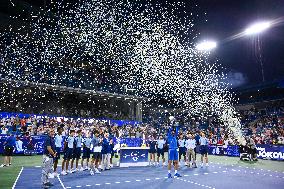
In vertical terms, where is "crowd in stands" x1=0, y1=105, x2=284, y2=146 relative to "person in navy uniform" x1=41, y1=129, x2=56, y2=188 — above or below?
above

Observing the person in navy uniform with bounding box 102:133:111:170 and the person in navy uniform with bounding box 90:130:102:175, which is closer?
the person in navy uniform with bounding box 90:130:102:175

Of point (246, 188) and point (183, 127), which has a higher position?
point (183, 127)

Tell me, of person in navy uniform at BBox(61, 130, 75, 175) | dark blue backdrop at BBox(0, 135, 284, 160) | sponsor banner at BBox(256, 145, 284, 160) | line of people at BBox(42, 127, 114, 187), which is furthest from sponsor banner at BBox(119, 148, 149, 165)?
Answer: sponsor banner at BBox(256, 145, 284, 160)

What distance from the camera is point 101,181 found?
12.0 meters

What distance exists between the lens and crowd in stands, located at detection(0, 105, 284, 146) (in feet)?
82.6

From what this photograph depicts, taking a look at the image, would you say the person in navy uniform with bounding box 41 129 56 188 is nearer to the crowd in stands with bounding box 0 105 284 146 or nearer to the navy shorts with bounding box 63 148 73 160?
the navy shorts with bounding box 63 148 73 160

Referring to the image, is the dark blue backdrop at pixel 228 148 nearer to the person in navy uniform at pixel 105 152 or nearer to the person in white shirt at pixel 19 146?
the person in white shirt at pixel 19 146

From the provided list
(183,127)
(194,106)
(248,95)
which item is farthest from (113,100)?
(248,95)

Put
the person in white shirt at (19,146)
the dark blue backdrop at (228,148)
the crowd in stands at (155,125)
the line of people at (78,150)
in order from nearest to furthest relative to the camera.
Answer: the line of people at (78,150) → the dark blue backdrop at (228,148) → the person in white shirt at (19,146) → the crowd in stands at (155,125)

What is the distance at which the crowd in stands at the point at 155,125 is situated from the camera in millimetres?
25172

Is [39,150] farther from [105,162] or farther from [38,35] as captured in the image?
[38,35]

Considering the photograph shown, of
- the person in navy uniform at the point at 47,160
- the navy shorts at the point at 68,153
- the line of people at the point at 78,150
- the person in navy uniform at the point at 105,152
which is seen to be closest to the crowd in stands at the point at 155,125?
the person in navy uniform at the point at 105,152

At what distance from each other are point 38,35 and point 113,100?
14.1m

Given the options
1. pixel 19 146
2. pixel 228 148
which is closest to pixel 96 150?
pixel 19 146
